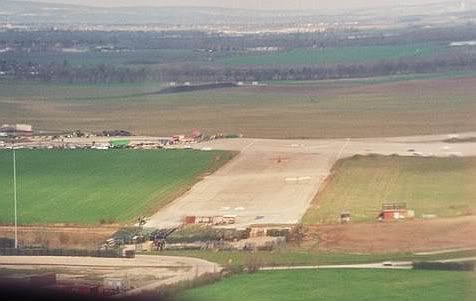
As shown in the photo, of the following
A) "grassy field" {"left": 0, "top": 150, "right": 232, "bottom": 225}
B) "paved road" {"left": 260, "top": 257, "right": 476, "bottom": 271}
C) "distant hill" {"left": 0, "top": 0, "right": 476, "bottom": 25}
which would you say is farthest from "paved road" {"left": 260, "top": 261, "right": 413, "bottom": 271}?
"distant hill" {"left": 0, "top": 0, "right": 476, "bottom": 25}

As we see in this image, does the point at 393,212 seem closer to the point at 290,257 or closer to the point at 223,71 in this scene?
the point at 290,257

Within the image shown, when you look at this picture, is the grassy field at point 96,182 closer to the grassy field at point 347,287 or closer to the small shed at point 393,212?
the grassy field at point 347,287

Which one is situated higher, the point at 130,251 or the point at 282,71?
the point at 282,71

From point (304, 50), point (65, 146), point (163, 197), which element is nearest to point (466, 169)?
point (304, 50)

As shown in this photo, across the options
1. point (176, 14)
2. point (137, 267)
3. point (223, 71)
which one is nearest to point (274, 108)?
point (223, 71)

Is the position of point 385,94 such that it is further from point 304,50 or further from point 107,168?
point 107,168

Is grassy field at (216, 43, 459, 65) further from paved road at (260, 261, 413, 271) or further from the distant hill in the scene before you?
paved road at (260, 261, 413, 271)
